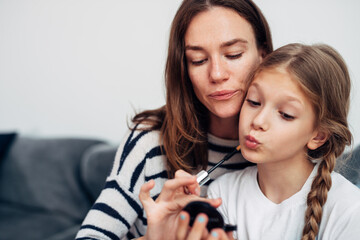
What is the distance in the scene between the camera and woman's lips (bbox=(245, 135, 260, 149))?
0.86m

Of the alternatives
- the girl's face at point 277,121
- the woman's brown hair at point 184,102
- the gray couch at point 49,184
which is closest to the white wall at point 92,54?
the gray couch at point 49,184

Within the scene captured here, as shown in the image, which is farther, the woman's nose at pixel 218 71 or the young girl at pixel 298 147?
the woman's nose at pixel 218 71

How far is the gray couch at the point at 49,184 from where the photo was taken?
1752 millimetres

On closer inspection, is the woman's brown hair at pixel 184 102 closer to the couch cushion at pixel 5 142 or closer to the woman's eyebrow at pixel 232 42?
the woman's eyebrow at pixel 232 42

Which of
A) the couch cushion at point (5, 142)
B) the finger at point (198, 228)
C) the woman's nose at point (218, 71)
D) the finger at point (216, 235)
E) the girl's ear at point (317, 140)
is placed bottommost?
the couch cushion at point (5, 142)

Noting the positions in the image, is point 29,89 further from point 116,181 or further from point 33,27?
point 116,181

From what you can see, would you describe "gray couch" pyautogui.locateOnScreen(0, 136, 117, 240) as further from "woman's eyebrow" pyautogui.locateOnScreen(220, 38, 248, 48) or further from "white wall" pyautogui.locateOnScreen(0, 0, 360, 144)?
"woman's eyebrow" pyautogui.locateOnScreen(220, 38, 248, 48)

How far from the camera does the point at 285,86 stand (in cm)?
84

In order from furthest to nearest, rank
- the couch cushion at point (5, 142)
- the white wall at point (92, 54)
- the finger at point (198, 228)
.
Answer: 1. the couch cushion at point (5, 142)
2. the white wall at point (92, 54)
3. the finger at point (198, 228)

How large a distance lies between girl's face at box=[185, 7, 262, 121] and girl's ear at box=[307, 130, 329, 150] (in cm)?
21

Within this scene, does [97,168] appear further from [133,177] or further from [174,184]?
[174,184]

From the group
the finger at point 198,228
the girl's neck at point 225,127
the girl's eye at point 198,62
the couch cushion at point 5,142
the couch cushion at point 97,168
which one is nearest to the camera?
Answer: the finger at point 198,228

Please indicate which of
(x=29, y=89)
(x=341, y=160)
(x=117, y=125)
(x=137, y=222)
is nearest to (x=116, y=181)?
(x=137, y=222)

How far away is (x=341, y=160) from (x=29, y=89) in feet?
6.42
